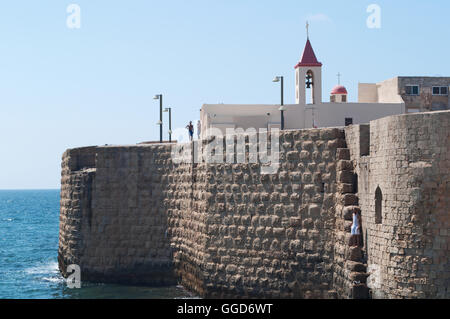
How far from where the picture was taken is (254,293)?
19.4 meters

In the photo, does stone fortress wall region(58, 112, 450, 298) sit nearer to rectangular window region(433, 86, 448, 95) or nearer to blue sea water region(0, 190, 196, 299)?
blue sea water region(0, 190, 196, 299)

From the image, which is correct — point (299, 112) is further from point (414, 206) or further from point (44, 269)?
point (414, 206)

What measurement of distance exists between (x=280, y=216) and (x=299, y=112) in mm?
14614

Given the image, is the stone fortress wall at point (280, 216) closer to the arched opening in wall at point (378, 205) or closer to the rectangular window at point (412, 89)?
the arched opening in wall at point (378, 205)

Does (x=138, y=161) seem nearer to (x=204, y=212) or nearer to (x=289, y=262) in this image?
(x=204, y=212)

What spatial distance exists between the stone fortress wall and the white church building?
26.5 ft

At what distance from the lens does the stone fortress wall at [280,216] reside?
1484 cm

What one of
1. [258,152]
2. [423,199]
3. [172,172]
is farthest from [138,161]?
[423,199]

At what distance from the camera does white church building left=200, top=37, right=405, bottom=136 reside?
32406 millimetres

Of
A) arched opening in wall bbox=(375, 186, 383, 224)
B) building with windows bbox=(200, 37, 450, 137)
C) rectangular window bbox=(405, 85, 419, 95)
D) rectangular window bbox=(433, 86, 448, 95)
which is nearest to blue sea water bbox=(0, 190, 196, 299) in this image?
arched opening in wall bbox=(375, 186, 383, 224)

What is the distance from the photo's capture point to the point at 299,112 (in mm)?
33062

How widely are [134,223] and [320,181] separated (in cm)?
824
